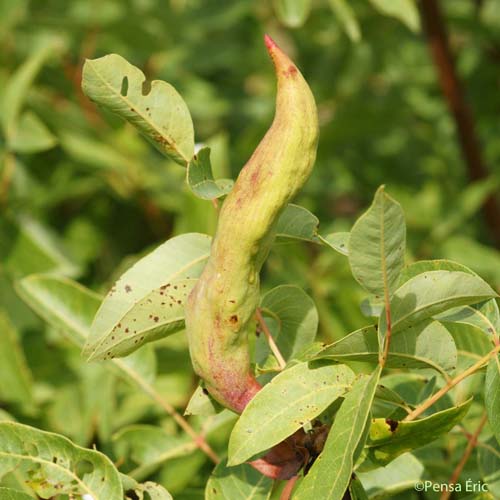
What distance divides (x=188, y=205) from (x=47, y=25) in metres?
0.65

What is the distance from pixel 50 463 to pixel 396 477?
34cm

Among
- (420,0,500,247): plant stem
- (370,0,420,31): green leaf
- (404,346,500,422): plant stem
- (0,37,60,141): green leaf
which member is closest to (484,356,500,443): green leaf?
(404,346,500,422): plant stem

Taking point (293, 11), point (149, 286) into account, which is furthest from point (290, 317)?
point (293, 11)

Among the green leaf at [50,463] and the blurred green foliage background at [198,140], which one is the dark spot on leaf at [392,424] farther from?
the blurred green foliage background at [198,140]

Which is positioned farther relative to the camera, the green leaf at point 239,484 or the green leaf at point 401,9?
the green leaf at point 401,9

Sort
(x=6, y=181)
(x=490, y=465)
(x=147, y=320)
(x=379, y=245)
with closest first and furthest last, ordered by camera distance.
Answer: (x=379, y=245) → (x=147, y=320) → (x=490, y=465) → (x=6, y=181)

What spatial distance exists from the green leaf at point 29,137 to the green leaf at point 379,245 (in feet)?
3.32

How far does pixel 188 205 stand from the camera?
1502 mm

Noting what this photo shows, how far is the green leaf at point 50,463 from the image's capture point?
772 millimetres

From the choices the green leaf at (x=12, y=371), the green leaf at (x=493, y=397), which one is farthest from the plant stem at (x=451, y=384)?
the green leaf at (x=12, y=371)

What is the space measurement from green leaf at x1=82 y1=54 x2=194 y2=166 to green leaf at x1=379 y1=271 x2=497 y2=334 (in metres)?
0.22

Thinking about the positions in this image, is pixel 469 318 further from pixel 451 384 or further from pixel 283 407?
pixel 283 407

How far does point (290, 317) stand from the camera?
0.82 m

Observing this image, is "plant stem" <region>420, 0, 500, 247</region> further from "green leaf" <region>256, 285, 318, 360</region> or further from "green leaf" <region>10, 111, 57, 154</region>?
"green leaf" <region>256, 285, 318, 360</region>
